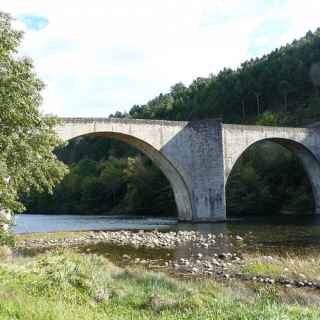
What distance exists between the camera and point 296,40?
98250mm

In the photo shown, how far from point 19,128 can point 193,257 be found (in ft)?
34.1

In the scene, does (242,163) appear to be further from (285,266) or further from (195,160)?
(285,266)

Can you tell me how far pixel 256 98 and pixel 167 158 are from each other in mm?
49111

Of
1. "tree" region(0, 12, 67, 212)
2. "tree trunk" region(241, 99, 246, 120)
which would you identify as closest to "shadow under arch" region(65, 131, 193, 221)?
"tree" region(0, 12, 67, 212)

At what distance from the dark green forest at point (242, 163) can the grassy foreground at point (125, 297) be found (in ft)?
121

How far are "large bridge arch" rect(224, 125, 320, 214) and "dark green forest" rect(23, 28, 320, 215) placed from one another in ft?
9.71

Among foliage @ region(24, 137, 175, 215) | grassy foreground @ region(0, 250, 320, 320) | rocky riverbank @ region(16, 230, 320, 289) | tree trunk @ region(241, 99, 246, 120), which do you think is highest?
tree trunk @ region(241, 99, 246, 120)

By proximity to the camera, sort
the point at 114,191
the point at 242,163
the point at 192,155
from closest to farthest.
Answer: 1. the point at 192,155
2. the point at 242,163
3. the point at 114,191

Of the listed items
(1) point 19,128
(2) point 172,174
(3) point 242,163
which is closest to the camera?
(1) point 19,128

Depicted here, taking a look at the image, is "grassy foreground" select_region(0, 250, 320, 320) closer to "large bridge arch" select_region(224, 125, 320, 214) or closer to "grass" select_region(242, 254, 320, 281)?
"grass" select_region(242, 254, 320, 281)

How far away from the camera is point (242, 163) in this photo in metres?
54.5

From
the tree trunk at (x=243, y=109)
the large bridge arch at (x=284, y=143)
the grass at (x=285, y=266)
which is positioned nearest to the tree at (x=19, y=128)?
the grass at (x=285, y=266)

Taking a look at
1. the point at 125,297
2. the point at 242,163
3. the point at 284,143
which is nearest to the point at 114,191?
the point at 242,163

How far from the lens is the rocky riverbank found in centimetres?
1421
